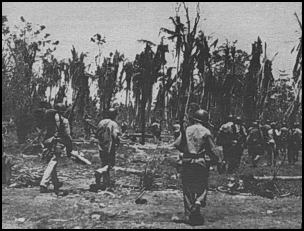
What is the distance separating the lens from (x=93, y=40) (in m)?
34.6

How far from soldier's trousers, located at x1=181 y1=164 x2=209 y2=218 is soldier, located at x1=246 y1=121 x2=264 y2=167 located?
7827 millimetres

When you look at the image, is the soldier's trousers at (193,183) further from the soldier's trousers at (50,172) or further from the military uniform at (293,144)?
the military uniform at (293,144)

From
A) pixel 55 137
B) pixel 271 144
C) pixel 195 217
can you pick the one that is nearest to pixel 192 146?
pixel 195 217

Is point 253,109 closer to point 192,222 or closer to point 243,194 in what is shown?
point 243,194

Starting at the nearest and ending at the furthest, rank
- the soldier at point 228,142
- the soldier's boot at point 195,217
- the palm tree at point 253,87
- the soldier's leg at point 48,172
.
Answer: the soldier's boot at point 195,217
the soldier's leg at point 48,172
the soldier at point 228,142
the palm tree at point 253,87

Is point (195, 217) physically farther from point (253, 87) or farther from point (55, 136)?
point (253, 87)

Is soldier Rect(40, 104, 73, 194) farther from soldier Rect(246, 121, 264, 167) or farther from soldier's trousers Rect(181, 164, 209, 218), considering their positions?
soldier Rect(246, 121, 264, 167)

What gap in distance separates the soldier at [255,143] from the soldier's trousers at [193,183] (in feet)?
25.7

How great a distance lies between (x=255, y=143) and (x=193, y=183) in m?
8.12

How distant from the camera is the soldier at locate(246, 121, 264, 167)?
46.8 feet

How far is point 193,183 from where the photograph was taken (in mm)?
6711

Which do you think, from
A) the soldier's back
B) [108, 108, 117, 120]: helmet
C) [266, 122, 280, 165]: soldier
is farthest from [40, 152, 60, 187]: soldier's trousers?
[266, 122, 280, 165]: soldier

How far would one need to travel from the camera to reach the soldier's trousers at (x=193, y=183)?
6707mm

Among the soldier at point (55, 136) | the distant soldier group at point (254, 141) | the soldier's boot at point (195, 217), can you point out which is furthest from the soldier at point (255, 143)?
the soldier's boot at point (195, 217)
